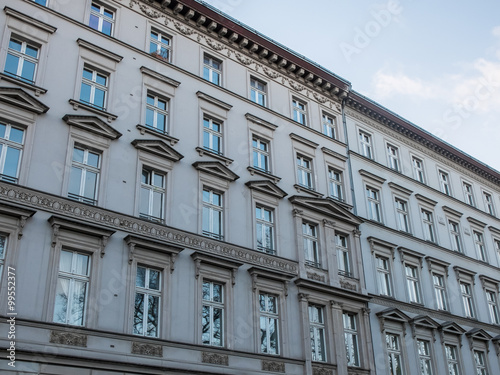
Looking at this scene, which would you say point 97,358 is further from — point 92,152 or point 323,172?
point 323,172

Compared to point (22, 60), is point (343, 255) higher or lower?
lower

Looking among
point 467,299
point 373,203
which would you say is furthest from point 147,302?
point 467,299

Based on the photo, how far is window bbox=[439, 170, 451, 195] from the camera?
3678 centimetres

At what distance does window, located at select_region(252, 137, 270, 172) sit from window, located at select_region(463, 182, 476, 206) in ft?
57.4

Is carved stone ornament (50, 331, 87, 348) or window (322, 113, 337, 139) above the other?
window (322, 113, 337, 139)

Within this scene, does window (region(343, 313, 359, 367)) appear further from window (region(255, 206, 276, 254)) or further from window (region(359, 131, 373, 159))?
window (region(359, 131, 373, 159))

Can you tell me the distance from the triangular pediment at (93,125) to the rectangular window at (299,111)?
11.2 meters

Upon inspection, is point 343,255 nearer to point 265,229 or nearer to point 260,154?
point 265,229

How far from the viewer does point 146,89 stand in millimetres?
23734

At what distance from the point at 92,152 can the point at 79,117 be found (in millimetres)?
1307

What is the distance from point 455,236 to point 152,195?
69.7 ft

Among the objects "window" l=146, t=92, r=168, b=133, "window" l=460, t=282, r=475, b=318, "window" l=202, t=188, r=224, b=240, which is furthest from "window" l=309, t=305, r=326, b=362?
"window" l=460, t=282, r=475, b=318

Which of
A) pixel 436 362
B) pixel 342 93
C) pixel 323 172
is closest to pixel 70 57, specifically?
pixel 323 172

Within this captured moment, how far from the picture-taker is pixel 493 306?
34.7 m
